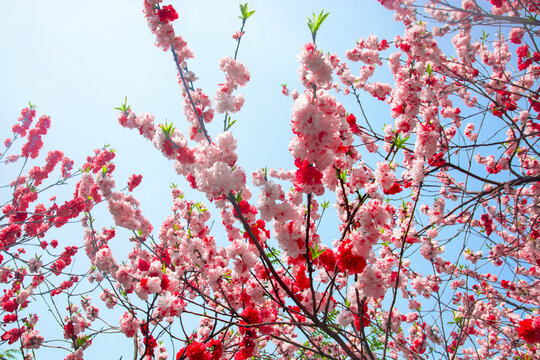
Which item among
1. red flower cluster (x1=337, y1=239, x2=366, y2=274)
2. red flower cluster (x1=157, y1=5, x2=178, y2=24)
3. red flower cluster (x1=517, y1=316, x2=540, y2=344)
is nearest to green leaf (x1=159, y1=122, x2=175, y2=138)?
red flower cluster (x1=157, y1=5, x2=178, y2=24)

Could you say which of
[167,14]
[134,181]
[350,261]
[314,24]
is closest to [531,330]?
[350,261]

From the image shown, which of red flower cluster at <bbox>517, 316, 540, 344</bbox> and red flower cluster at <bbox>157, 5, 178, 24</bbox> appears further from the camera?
red flower cluster at <bbox>517, 316, 540, 344</bbox>

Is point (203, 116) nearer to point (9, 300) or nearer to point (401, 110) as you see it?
point (401, 110)

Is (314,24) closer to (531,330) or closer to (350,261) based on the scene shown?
(350,261)

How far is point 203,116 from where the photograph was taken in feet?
10.7

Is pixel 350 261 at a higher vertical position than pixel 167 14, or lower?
lower

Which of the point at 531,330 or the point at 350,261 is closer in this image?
the point at 350,261

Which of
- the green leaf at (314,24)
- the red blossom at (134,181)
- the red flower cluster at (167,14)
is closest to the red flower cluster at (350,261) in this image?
the green leaf at (314,24)

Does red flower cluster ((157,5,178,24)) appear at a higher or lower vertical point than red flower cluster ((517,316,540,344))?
higher

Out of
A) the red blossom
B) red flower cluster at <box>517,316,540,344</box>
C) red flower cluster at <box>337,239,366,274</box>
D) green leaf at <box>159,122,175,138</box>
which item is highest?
the red blossom

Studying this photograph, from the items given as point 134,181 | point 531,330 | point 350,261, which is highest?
point 134,181

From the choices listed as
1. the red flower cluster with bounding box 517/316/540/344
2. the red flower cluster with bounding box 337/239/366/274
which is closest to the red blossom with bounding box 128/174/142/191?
the red flower cluster with bounding box 337/239/366/274

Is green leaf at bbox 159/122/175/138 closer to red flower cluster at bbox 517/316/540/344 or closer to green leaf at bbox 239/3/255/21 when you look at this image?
green leaf at bbox 239/3/255/21

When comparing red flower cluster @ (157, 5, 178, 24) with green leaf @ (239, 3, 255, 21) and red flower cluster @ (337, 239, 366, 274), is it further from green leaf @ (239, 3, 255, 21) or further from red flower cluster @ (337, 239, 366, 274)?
red flower cluster @ (337, 239, 366, 274)
